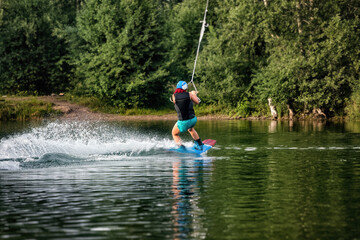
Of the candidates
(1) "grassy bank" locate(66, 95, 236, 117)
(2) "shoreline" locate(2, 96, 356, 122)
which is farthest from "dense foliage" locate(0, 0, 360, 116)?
(2) "shoreline" locate(2, 96, 356, 122)

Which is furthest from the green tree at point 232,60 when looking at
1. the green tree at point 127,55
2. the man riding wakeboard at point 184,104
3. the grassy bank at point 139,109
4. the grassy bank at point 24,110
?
the man riding wakeboard at point 184,104

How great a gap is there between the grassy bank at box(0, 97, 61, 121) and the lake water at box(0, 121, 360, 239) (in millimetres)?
24802

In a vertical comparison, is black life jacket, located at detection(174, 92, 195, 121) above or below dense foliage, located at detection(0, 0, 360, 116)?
below

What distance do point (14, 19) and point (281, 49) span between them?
2312 cm

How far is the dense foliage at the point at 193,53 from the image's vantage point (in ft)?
130

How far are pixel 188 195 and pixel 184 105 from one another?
7.69 metres

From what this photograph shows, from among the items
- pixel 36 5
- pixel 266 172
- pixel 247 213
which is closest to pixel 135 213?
pixel 247 213

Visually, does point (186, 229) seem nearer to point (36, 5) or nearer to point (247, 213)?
point (247, 213)

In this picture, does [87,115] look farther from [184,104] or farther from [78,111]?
[184,104]

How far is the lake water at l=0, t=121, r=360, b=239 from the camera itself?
876 cm

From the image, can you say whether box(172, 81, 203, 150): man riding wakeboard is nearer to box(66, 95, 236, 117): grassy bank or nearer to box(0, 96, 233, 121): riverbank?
box(0, 96, 233, 121): riverbank

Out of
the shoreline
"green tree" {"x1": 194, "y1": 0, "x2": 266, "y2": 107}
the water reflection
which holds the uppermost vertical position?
"green tree" {"x1": 194, "y1": 0, "x2": 266, "y2": 107}

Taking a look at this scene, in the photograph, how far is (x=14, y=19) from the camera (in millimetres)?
50281

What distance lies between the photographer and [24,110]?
143 feet
